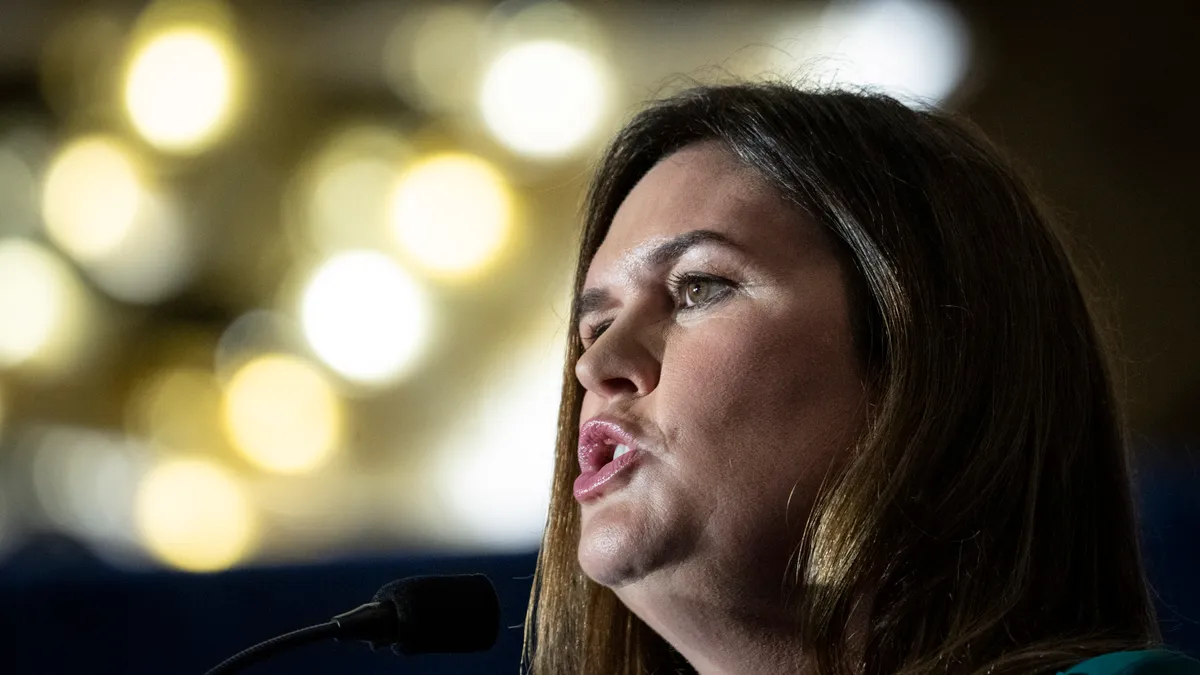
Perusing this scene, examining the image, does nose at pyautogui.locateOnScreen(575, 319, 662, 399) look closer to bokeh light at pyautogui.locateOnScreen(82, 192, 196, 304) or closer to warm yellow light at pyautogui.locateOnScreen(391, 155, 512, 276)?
warm yellow light at pyautogui.locateOnScreen(391, 155, 512, 276)

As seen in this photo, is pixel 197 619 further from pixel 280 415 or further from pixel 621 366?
pixel 280 415

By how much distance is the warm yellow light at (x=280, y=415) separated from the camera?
3709mm

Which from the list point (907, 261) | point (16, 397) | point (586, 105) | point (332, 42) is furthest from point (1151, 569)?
point (16, 397)

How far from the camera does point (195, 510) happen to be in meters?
3.63

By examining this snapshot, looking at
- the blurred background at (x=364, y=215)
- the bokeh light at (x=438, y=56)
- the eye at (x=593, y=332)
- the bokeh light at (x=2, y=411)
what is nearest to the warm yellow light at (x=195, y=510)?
the blurred background at (x=364, y=215)

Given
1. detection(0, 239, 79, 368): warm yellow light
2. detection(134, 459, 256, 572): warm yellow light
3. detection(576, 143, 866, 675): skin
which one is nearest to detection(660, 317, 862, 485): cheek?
detection(576, 143, 866, 675): skin

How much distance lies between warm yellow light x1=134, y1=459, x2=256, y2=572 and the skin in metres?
2.39

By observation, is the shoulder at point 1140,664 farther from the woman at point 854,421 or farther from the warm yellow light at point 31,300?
the warm yellow light at point 31,300

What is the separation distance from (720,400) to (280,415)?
2798 millimetres

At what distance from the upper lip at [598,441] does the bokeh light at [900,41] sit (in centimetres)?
217

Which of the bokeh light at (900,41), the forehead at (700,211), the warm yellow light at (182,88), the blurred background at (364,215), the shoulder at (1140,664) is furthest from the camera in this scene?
the warm yellow light at (182,88)

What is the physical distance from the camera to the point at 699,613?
1153mm

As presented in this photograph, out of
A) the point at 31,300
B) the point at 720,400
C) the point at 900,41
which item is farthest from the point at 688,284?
the point at 31,300

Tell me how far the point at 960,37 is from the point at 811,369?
8.03 ft
